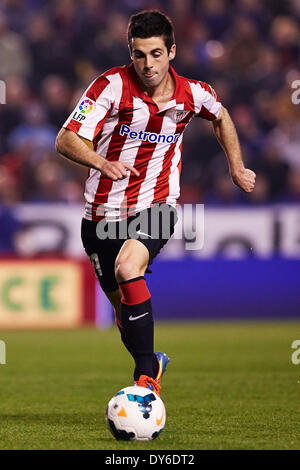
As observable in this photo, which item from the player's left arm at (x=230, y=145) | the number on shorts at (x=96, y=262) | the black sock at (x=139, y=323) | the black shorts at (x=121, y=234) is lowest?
the black sock at (x=139, y=323)

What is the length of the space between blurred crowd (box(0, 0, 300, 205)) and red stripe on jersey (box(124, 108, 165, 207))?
224 inches

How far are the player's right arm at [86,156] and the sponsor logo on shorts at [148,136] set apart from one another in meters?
0.22

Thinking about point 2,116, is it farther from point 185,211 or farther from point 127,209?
point 127,209

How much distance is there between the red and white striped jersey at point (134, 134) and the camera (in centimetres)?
485

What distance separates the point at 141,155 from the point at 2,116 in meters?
6.68

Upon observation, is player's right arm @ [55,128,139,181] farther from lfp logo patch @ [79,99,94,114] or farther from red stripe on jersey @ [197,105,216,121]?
red stripe on jersey @ [197,105,216,121]

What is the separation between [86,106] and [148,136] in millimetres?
418

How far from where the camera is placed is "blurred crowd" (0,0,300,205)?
1118cm

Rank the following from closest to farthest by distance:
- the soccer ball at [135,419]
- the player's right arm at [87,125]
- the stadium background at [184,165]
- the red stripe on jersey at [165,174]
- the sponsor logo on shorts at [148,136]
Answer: the soccer ball at [135,419]
the player's right arm at [87,125]
the sponsor logo on shorts at [148,136]
the red stripe on jersey at [165,174]
the stadium background at [184,165]

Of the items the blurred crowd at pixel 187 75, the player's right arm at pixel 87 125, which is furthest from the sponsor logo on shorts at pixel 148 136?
the blurred crowd at pixel 187 75

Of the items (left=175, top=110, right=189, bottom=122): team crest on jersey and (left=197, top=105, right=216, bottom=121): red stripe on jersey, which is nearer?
(left=175, top=110, right=189, bottom=122): team crest on jersey

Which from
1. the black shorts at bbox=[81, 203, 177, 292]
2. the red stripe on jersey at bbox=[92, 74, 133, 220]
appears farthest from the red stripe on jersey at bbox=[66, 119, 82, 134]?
the black shorts at bbox=[81, 203, 177, 292]

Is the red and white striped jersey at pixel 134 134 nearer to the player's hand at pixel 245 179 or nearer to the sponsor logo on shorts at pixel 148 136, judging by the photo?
the sponsor logo on shorts at pixel 148 136

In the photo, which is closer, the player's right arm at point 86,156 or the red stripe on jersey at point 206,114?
the player's right arm at point 86,156
